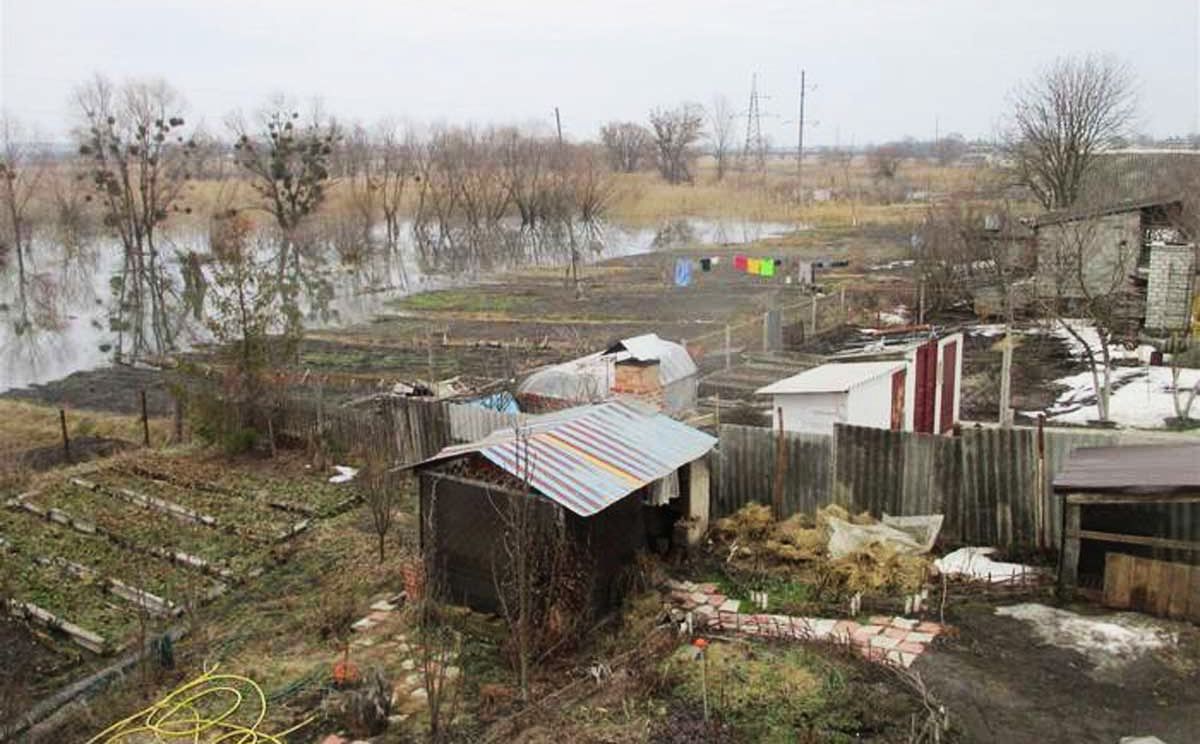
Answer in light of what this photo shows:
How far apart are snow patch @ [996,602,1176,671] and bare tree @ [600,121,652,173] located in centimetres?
8620

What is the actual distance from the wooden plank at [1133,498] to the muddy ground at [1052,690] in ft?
3.23

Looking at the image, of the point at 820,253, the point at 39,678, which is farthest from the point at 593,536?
the point at 820,253

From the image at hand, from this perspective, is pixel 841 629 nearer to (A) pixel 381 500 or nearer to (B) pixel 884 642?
(B) pixel 884 642

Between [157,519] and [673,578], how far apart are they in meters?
6.51

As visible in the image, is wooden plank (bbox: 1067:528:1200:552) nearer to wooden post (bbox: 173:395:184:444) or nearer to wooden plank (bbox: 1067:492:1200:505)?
wooden plank (bbox: 1067:492:1200:505)

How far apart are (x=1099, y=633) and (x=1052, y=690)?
106 cm

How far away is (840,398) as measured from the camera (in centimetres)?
1159

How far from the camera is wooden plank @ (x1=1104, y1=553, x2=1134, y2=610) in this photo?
322 inches

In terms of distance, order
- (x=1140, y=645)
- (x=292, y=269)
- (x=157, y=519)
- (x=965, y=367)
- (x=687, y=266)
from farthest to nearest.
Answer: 1. (x=292, y=269)
2. (x=687, y=266)
3. (x=965, y=367)
4. (x=157, y=519)
5. (x=1140, y=645)

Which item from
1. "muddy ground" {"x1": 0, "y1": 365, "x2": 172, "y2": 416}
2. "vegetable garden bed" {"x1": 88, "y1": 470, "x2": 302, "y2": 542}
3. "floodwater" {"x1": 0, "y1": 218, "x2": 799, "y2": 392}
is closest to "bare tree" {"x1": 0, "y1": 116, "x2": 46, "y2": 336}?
"floodwater" {"x1": 0, "y1": 218, "x2": 799, "y2": 392}

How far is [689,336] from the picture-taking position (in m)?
25.1

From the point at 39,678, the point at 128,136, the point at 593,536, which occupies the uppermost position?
the point at 128,136

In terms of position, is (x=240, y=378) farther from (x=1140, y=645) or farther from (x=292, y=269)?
(x=292, y=269)

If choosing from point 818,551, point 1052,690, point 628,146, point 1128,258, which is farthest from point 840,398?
point 628,146
